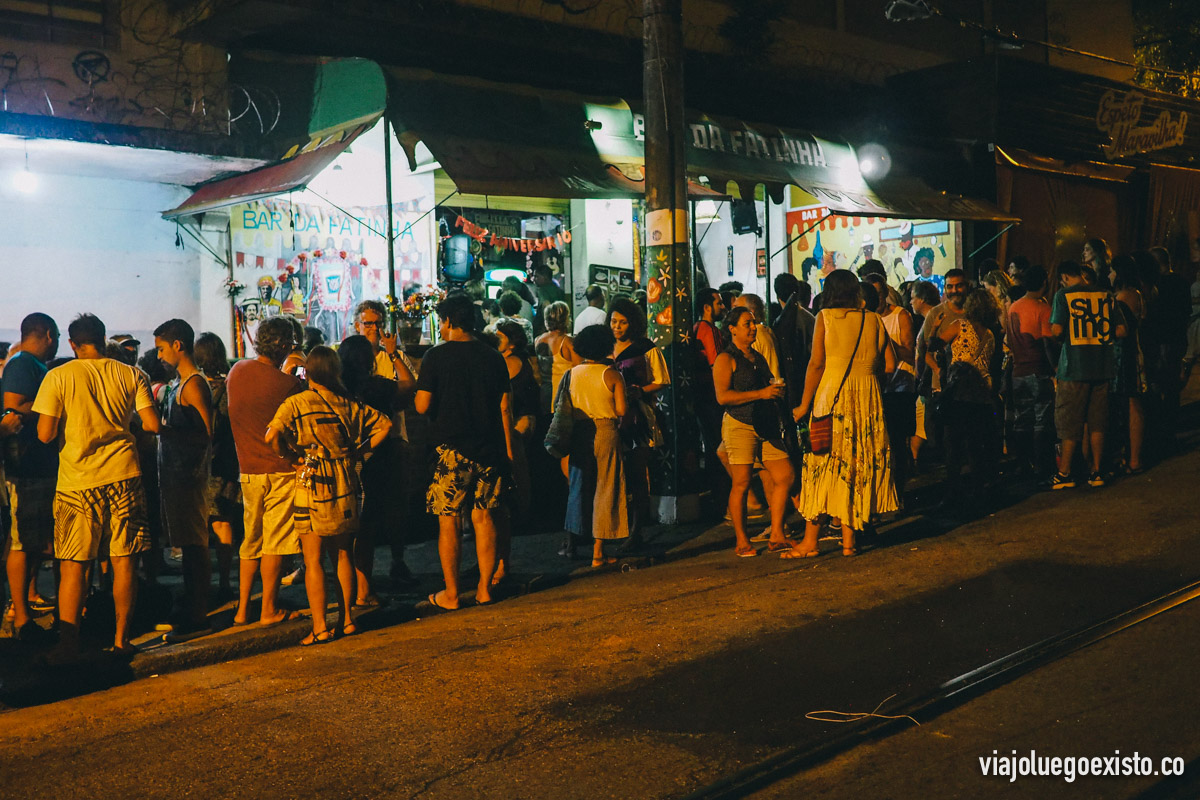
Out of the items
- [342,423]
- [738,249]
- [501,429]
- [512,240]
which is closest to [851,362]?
[501,429]

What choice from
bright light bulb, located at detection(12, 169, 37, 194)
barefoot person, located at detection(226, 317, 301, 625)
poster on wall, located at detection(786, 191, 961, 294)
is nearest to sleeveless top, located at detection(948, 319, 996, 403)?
barefoot person, located at detection(226, 317, 301, 625)

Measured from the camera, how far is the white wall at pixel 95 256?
11.2 metres

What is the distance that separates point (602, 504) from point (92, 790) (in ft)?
14.3

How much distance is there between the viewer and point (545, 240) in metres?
14.1

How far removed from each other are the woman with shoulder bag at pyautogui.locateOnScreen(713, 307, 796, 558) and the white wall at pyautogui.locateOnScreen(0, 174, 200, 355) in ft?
23.4

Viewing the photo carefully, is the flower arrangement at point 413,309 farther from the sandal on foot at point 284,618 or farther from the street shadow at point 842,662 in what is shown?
the street shadow at point 842,662

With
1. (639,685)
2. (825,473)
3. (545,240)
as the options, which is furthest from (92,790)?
(545,240)

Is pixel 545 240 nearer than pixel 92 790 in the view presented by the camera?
No

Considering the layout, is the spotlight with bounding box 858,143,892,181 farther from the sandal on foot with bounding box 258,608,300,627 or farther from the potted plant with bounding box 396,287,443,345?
the sandal on foot with bounding box 258,608,300,627

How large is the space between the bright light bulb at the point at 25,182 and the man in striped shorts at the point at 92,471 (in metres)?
6.04

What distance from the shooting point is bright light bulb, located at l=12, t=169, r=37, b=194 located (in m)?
11.2

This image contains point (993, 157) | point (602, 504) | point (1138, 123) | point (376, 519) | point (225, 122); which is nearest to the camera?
point (376, 519)

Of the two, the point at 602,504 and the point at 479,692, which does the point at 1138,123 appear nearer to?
the point at 602,504

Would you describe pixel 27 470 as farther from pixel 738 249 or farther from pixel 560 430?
pixel 738 249
